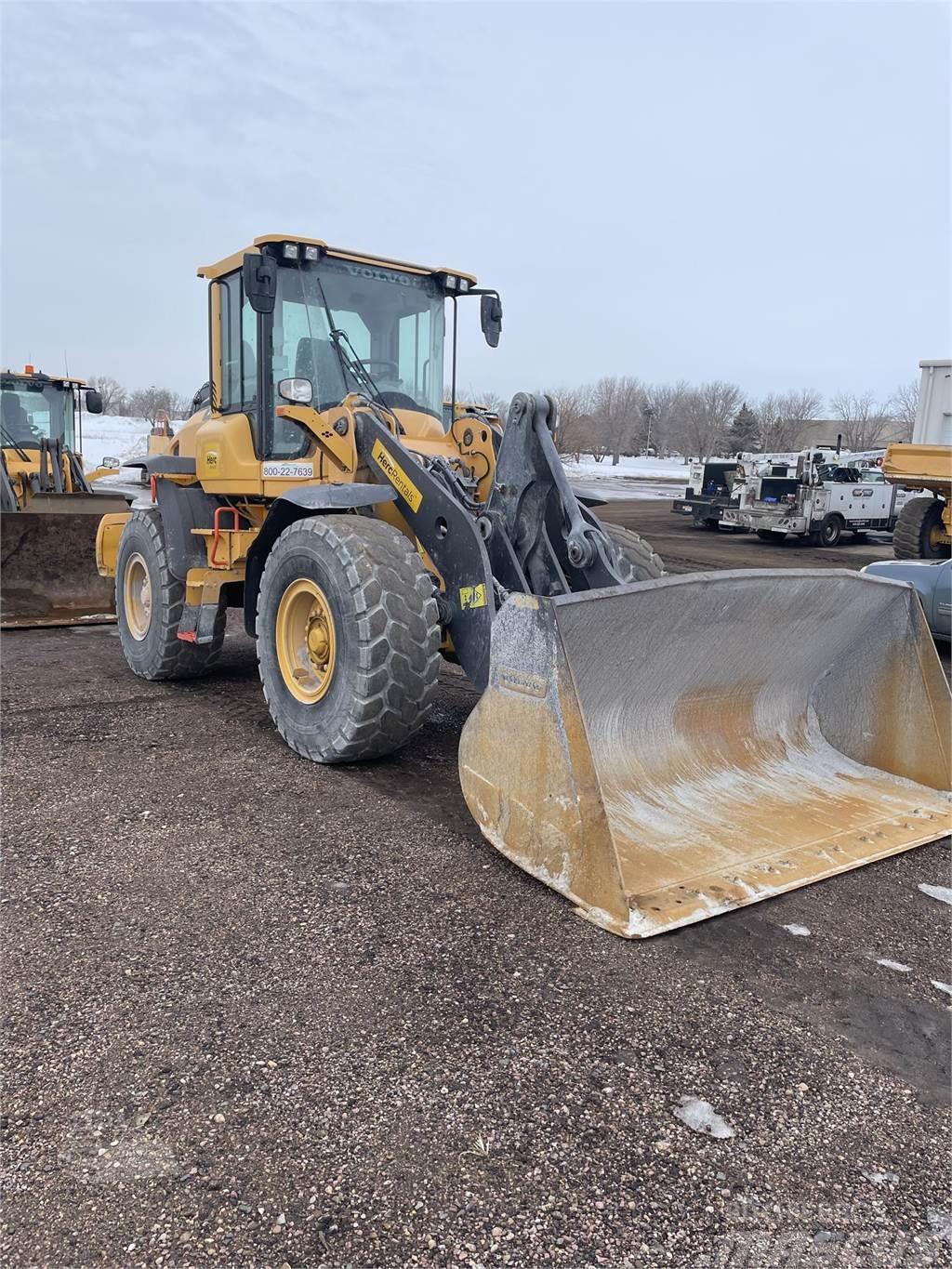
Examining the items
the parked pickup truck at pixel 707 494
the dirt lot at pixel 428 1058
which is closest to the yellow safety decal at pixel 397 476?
the dirt lot at pixel 428 1058

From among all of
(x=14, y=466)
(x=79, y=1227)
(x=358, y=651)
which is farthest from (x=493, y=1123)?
(x=14, y=466)

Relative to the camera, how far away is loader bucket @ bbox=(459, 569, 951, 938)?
322cm

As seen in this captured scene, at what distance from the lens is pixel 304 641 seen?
16.4ft

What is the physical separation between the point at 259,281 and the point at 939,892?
166 inches

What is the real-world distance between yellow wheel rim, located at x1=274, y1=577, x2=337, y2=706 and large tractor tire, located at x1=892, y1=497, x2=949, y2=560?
39.7 feet

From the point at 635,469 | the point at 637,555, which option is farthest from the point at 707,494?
the point at 635,469

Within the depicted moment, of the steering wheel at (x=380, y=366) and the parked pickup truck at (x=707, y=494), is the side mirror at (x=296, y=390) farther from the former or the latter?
the parked pickup truck at (x=707, y=494)

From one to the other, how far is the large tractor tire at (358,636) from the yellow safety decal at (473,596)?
6.6 inches

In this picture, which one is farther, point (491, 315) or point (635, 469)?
point (635, 469)

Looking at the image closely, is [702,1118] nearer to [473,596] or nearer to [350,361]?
[473,596]

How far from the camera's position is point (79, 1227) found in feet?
→ 6.13

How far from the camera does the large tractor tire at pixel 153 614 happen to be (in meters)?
6.39

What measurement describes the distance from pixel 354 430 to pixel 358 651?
1.38m

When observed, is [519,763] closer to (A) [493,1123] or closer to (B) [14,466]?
(A) [493,1123]
